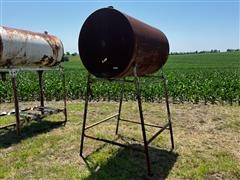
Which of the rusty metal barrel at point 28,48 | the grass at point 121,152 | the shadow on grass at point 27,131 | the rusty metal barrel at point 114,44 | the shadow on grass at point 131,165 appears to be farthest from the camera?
the shadow on grass at point 27,131

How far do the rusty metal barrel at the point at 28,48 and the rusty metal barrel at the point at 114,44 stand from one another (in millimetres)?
2475

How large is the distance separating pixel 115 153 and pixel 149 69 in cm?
214

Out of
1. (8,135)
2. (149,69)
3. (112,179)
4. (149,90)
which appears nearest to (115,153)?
(112,179)

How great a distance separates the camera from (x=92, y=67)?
238 inches

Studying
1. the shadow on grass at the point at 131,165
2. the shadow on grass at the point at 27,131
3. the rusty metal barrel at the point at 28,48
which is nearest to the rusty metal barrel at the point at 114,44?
the shadow on grass at the point at 131,165

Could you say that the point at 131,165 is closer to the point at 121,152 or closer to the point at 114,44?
the point at 121,152

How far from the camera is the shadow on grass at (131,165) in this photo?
18.4 feet

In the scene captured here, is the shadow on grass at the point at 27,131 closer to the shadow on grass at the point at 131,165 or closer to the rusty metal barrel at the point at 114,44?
the shadow on grass at the point at 131,165

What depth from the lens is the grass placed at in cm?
572

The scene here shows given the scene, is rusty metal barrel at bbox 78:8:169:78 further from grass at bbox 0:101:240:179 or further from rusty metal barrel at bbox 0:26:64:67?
rusty metal barrel at bbox 0:26:64:67

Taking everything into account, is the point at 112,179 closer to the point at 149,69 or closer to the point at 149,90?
the point at 149,69

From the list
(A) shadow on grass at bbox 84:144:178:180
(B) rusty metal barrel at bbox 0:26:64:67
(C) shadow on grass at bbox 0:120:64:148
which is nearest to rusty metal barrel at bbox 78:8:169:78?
(A) shadow on grass at bbox 84:144:178:180

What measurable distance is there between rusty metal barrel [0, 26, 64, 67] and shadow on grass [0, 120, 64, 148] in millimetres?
1954

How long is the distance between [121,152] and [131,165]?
32.5 inches
